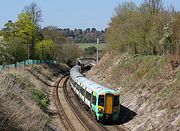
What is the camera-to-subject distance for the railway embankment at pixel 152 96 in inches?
959

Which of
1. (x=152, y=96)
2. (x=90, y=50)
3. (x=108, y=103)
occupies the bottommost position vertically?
(x=90, y=50)

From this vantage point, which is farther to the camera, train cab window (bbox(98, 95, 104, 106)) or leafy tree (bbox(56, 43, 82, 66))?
leafy tree (bbox(56, 43, 82, 66))

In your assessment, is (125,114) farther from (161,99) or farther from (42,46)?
(42,46)

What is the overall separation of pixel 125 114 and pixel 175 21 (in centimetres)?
1081

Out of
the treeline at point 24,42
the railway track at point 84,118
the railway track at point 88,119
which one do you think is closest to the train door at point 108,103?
the railway track at point 88,119

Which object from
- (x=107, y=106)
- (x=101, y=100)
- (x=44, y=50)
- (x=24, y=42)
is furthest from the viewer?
(x=44, y=50)

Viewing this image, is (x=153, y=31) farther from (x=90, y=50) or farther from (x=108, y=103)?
(x=90, y=50)

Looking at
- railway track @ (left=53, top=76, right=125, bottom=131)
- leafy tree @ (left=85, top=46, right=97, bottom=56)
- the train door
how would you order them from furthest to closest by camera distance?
leafy tree @ (left=85, top=46, right=97, bottom=56)
the train door
railway track @ (left=53, top=76, right=125, bottom=131)

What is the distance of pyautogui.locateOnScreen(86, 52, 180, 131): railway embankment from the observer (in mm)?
24359

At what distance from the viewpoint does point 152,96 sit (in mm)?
28812

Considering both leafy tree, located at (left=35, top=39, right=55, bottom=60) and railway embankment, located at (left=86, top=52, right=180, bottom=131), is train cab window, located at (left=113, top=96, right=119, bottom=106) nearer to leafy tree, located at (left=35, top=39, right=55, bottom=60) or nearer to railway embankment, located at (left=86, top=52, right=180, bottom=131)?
railway embankment, located at (left=86, top=52, right=180, bottom=131)

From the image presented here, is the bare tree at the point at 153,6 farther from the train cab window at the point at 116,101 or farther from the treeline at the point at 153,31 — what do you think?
the train cab window at the point at 116,101

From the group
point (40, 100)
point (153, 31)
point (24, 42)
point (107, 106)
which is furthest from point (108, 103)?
point (24, 42)

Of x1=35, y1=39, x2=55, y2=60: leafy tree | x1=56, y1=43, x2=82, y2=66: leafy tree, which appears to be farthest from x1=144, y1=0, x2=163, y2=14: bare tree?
x1=56, y1=43, x2=82, y2=66: leafy tree
